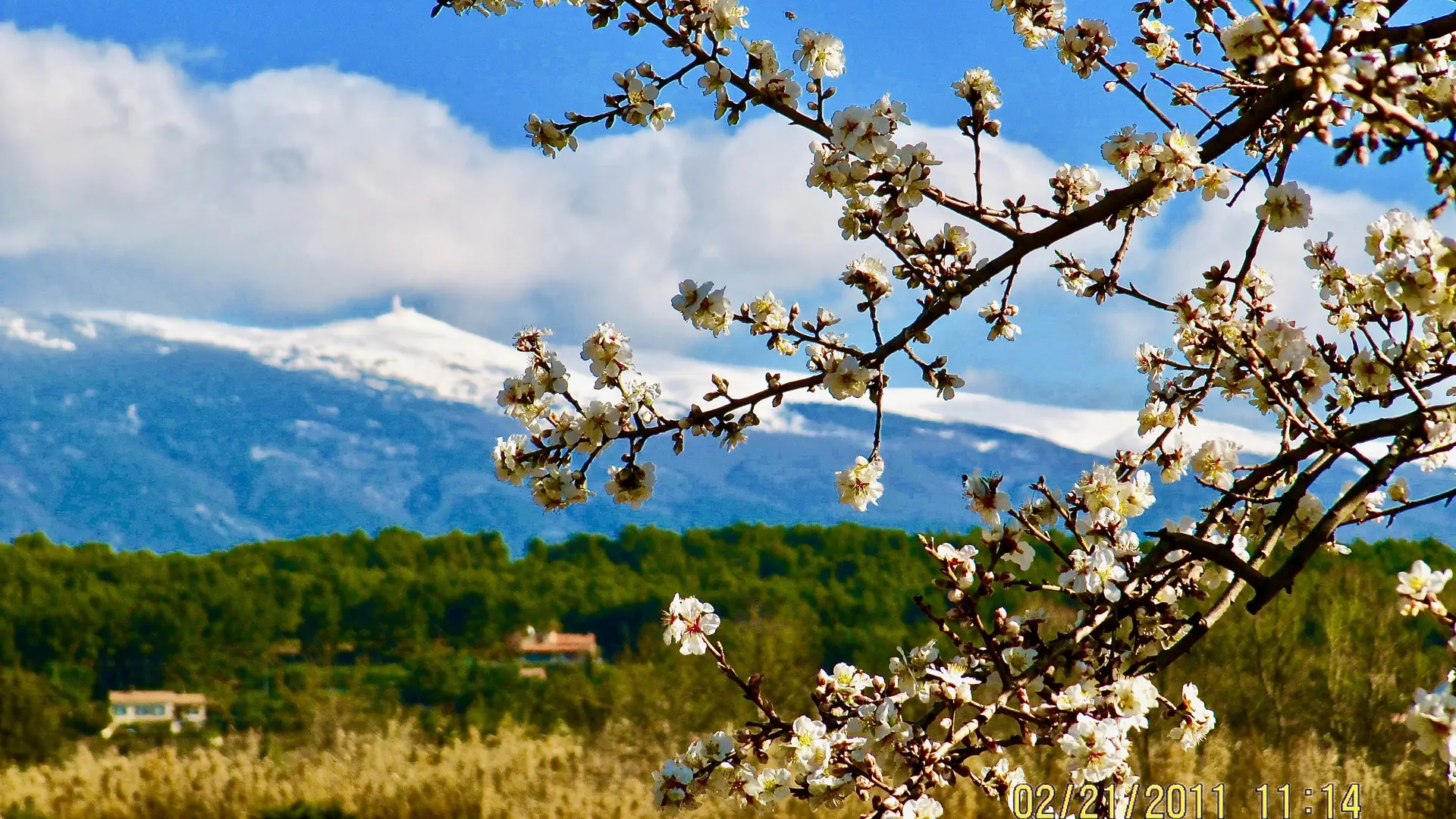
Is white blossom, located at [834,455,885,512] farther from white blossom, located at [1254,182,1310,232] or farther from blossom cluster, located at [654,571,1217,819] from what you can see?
white blossom, located at [1254,182,1310,232]

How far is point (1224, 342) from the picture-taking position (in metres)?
3.01

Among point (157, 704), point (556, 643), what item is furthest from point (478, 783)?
point (157, 704)

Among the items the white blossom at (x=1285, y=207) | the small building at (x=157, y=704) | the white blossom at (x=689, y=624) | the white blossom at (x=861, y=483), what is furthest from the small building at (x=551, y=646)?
the white blossom at (x=1285, y=207)

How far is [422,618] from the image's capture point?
116 feet

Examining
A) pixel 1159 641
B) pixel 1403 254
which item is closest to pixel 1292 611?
pixel 1159 641

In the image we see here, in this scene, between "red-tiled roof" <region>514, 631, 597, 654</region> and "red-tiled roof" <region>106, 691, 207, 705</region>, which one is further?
"red-tiled roof" <region>514, 631, 597, 654</region>

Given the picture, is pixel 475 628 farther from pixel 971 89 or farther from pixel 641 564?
pixel 971 89

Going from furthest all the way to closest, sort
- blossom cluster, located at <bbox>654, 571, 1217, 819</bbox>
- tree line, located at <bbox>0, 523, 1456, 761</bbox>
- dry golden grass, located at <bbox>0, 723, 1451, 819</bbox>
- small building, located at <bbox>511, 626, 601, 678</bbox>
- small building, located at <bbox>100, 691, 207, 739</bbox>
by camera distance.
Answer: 1. small building, located at <bbox>511, 626, 601, 678</bbox>
2. small building, located at <bbox>100, 691, 207, 739</bbox>
3. tree line, located at <bbox>0, 523, 1456, 761</bbox>
4. dry golden grass, located at <bbox>0, 723, 1451, 819</bbox>
5. blossom cluster, located at <bbox>654, 571, 1217, 819</bbox>

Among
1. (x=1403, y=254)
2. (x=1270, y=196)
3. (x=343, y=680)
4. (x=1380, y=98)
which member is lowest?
(x=343, y=680)

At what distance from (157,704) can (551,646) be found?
11.3 meters

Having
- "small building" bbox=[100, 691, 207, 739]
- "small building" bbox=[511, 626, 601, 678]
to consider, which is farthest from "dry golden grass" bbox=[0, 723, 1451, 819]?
"small building" bbox=[100, 691, 207, 739]

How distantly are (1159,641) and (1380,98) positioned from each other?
1630 millimetres

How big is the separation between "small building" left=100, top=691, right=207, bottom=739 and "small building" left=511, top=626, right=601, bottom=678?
856 cm

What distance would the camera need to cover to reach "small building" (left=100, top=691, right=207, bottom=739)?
32188mm
